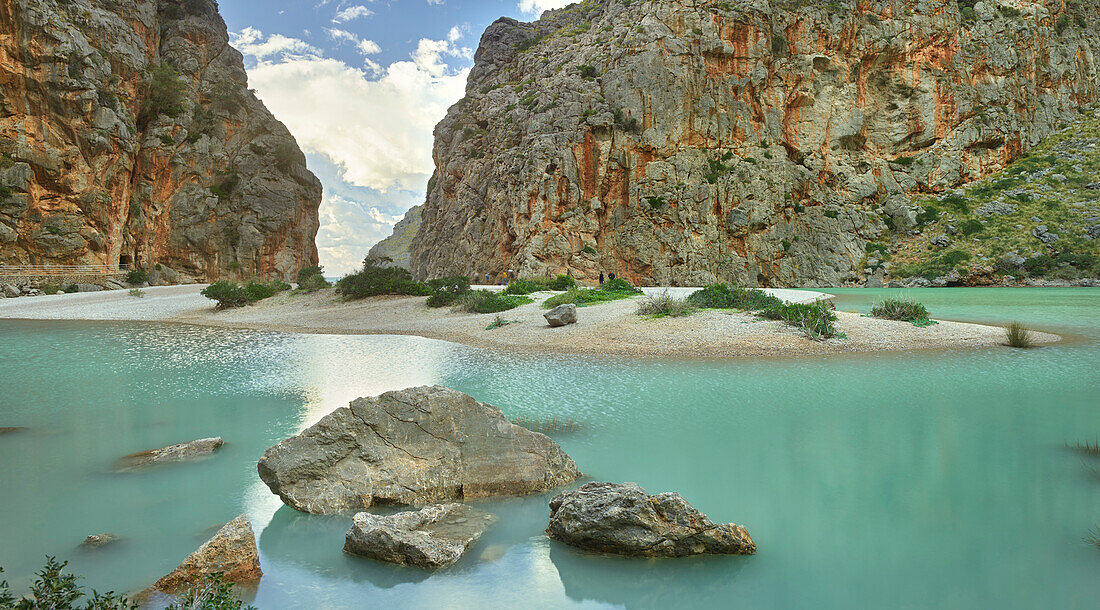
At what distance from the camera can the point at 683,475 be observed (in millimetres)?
5816

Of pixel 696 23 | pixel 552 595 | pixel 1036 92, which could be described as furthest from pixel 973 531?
pixel 1036 92

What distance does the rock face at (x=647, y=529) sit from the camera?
4.09 metres

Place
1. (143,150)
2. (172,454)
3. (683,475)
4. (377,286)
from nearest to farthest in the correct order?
(683,475)
(172,454)
(377,286)
(143,150)

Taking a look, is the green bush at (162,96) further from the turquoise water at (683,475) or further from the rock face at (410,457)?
the rock face at (410,457)

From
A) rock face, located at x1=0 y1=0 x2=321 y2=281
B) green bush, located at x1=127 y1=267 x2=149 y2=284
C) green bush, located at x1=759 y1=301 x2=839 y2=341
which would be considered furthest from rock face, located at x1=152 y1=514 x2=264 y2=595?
green bush, located at x1=127 y1=267 x2=149 y2=284

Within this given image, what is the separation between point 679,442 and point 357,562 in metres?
4.29

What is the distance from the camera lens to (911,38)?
43.7 meters

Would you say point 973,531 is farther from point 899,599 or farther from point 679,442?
point 679,442

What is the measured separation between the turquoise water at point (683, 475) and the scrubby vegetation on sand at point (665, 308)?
204 inches

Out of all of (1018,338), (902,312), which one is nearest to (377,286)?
(902,312)

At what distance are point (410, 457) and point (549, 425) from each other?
9.11 ft

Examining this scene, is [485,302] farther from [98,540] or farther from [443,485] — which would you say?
[98,540]

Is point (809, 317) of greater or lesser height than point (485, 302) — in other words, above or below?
below

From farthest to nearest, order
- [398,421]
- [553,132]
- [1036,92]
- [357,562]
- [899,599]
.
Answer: [1036,92]
[553,132]
[398,421]
[357,562]
[899,599]
